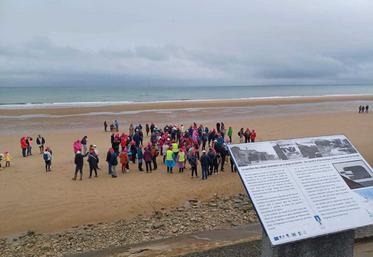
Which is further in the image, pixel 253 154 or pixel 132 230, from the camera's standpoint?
pixel 132 230

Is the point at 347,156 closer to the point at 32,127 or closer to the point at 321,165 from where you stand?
the point at 321,165

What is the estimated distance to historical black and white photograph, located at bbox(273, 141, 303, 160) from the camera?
5.04 metres

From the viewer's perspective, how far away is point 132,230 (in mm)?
10406

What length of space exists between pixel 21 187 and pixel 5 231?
4580mm

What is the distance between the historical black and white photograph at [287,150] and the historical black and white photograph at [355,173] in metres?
0.59

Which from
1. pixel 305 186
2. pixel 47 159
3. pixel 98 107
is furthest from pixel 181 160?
pixel 98 107

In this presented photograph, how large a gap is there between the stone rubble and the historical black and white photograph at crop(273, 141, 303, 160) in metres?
5.47

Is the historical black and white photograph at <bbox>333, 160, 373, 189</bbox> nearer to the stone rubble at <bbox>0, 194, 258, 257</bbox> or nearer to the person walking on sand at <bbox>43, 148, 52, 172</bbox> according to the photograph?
the stone rubble at <bbox>0, 194, 258, 257</bbox>

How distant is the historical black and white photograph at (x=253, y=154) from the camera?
4832mm

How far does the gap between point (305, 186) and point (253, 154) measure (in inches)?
31.2

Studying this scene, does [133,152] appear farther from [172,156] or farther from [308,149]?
[308,149]

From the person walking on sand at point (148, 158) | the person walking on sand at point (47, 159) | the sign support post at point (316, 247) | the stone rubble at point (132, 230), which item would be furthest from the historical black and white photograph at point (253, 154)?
the person walking on sand at point (47, 159)

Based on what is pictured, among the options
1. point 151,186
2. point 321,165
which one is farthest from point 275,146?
point 151,186

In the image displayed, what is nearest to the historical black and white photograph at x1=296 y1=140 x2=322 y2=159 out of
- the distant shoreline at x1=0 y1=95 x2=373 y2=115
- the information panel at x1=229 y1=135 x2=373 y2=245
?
the information panel at x1=229 y1=135 x2=373 y2=245
